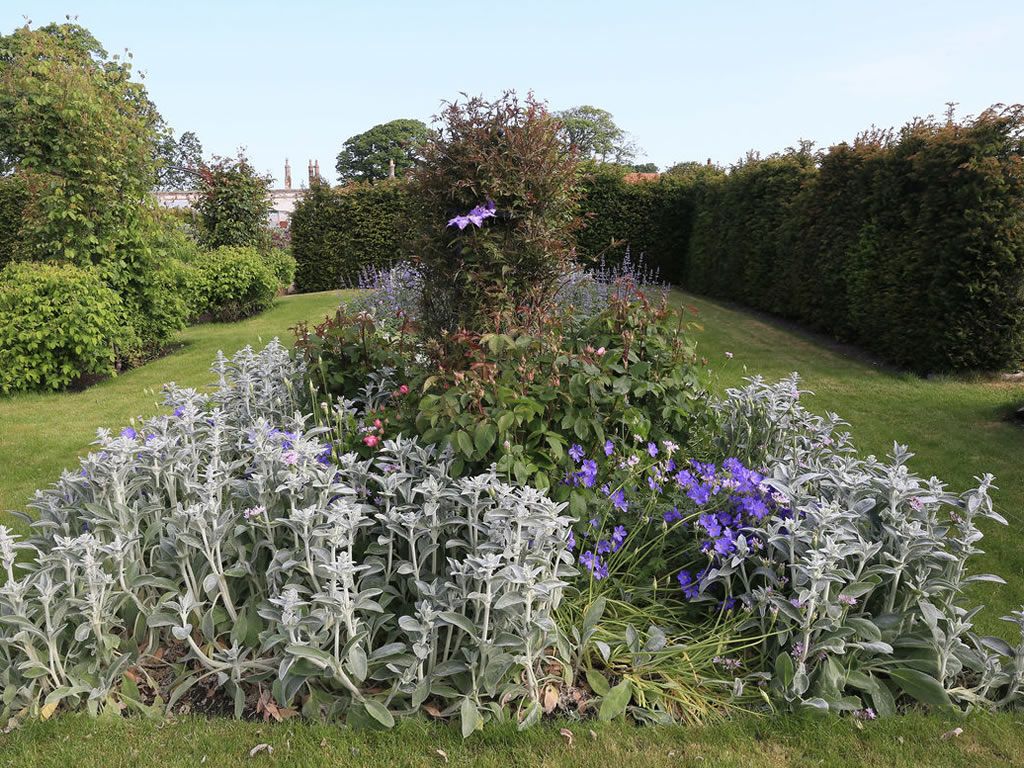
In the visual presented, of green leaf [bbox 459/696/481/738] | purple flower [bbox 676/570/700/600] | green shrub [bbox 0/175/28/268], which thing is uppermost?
green shrub [bbox 0/175/28/268]

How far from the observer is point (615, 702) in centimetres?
219

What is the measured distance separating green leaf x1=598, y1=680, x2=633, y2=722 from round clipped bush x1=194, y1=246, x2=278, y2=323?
10.6 meters

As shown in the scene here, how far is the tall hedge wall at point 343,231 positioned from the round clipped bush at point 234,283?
2.38 metres

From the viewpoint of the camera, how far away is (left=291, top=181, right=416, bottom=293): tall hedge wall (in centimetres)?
1449

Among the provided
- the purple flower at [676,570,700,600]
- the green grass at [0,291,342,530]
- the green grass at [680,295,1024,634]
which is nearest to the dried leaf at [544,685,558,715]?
the purple flower at [676,570,700,600]

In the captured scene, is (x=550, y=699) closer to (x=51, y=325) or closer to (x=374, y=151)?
(x=51, y=325)

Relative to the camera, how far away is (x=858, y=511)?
247cm

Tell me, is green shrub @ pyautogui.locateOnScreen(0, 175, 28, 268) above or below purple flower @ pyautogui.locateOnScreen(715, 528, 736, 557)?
above

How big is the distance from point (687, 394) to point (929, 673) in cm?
149

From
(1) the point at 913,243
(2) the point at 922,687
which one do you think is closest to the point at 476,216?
(2) the point at 922,687

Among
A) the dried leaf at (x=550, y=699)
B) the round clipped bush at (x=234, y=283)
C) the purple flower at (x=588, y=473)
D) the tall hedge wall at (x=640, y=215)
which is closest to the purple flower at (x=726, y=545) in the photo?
the purple flower at (x=588, y=473)

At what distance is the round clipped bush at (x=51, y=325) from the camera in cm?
705

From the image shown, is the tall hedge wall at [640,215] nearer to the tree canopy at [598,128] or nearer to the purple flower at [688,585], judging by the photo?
the purple flower at [688,585]

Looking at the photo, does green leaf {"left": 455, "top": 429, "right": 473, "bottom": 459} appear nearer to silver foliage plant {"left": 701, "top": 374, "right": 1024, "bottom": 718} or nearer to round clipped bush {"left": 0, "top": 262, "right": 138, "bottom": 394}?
silver foliage plant {"left": 701, "top": 374, "right": 1024, "bottom": 718}
